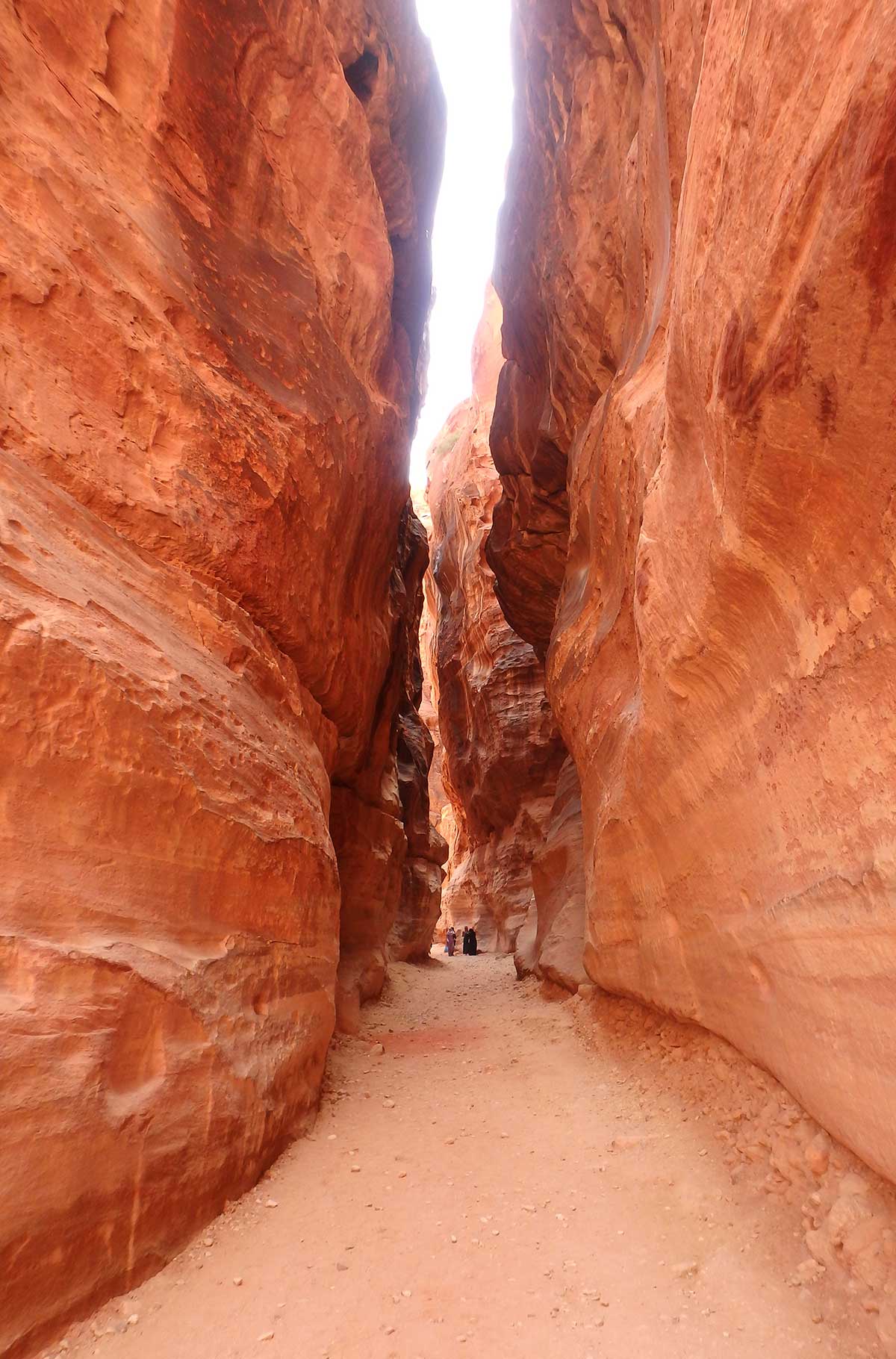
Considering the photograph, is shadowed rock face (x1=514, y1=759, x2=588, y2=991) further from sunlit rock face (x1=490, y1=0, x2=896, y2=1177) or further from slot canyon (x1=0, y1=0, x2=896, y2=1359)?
sunlit rock face (x1=490, y1=0, x2=896, y2=1177)

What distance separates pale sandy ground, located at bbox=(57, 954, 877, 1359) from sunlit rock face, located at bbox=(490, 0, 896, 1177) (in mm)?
741

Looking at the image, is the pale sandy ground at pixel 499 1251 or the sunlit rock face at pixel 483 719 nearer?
the pale sandy ground at pixel 499 1251

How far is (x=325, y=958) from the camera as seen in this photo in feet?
18.4

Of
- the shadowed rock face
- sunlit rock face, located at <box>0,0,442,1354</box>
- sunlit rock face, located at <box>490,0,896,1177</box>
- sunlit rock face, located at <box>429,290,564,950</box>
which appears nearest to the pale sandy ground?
sunlit rock face, located at <box>0,0,442,1354</box>

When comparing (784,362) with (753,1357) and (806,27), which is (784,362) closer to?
(806,27)

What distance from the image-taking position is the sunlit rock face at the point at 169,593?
304cm

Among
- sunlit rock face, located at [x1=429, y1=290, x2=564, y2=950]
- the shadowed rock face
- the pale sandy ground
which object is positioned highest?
sunlit rock face, located at [x1=429, y1=290, x2=564, y2=950]

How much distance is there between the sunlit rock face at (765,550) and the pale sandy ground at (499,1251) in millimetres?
741

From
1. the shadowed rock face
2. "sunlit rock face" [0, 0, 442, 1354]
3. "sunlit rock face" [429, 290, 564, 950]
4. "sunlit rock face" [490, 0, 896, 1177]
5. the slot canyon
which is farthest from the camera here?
"sunlit rock face" [429, 290, 564, 950]

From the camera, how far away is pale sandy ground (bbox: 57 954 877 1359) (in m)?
2.72

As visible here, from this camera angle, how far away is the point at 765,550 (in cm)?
308

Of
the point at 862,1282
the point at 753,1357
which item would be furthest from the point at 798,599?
the point at 753,1357

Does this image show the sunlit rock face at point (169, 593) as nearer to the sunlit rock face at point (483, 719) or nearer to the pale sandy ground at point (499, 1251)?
the pale sandy ground at point (499, 1251)

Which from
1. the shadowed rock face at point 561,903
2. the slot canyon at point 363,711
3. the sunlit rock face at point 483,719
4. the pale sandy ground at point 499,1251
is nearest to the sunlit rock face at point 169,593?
the slot canyon at point 363,711
